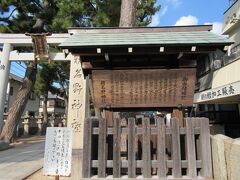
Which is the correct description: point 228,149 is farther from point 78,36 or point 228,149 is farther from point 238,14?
point 238,14

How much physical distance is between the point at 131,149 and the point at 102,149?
63 cm

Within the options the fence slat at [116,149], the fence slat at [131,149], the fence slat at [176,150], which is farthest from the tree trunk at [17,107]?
the fence slat at [176,150]

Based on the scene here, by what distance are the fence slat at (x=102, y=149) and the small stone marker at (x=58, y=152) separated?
3.13ft

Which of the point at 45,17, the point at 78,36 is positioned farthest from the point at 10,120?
the point at 78,36

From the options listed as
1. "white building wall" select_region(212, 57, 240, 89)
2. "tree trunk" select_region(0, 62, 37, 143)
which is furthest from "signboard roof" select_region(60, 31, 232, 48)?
"tree trunk" select_region(0, 62, 37, 143)

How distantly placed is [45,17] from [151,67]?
12.0m

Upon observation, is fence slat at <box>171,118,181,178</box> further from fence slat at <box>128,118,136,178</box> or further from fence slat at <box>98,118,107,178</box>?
fence slat at <box>98,118,107,178</box>

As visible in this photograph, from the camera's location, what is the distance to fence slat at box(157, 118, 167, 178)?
5.64 m

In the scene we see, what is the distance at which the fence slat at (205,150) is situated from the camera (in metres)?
5.59

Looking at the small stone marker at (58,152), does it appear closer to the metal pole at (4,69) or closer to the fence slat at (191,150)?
the fence slat at (191,150)

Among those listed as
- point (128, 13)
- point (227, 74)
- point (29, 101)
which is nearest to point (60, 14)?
point (128, 13)

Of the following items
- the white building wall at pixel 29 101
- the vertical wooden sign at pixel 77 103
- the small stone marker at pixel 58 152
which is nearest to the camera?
the small stone marker at pixel 58 152

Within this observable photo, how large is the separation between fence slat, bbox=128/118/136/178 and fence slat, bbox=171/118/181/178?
0.85 m

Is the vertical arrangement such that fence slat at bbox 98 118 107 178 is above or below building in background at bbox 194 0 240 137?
below
